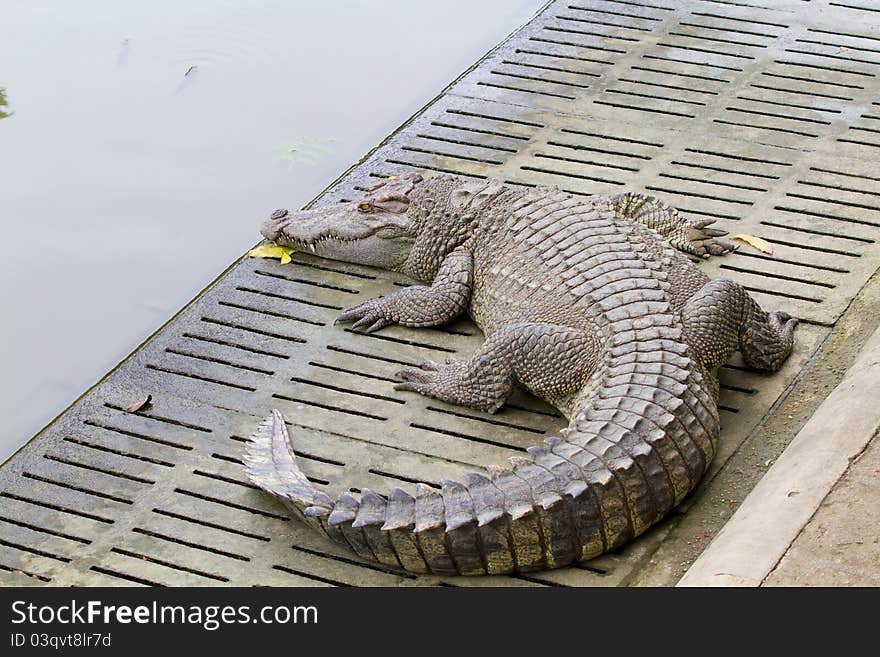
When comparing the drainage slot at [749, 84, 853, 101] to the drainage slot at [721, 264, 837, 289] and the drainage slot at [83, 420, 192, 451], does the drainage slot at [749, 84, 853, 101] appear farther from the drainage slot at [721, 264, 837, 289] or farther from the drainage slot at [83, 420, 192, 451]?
the drainage slot at [83, 420, 192, 451]

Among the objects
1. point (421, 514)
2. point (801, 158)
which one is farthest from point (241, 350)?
point (801, 158)

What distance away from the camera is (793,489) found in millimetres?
3805

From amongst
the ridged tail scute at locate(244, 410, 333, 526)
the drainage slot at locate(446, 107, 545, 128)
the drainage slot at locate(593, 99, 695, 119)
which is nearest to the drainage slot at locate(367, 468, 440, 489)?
→ the ridged tail scute at locate(244, 410, 333, 526)

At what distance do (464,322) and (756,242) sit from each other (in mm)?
1486

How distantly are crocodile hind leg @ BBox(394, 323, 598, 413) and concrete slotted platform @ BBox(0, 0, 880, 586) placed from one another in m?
0.09

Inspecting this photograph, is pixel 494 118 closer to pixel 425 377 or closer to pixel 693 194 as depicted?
pixel 693 194

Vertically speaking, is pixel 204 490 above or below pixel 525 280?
below

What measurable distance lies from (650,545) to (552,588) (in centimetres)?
40

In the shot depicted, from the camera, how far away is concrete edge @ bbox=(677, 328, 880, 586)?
139 inches

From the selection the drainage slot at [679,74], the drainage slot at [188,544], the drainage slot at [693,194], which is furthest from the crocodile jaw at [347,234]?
the drainage slot at [679,74]

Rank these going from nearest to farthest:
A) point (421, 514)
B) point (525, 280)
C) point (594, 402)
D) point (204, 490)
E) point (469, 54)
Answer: point (421, 514) → point (594, 402) → point (204, 490) → point (525, 280) → point (469, 54)

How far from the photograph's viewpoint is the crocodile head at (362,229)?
598 cm

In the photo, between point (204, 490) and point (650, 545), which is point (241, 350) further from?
point (650, 545)

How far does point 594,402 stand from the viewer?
450 cm
